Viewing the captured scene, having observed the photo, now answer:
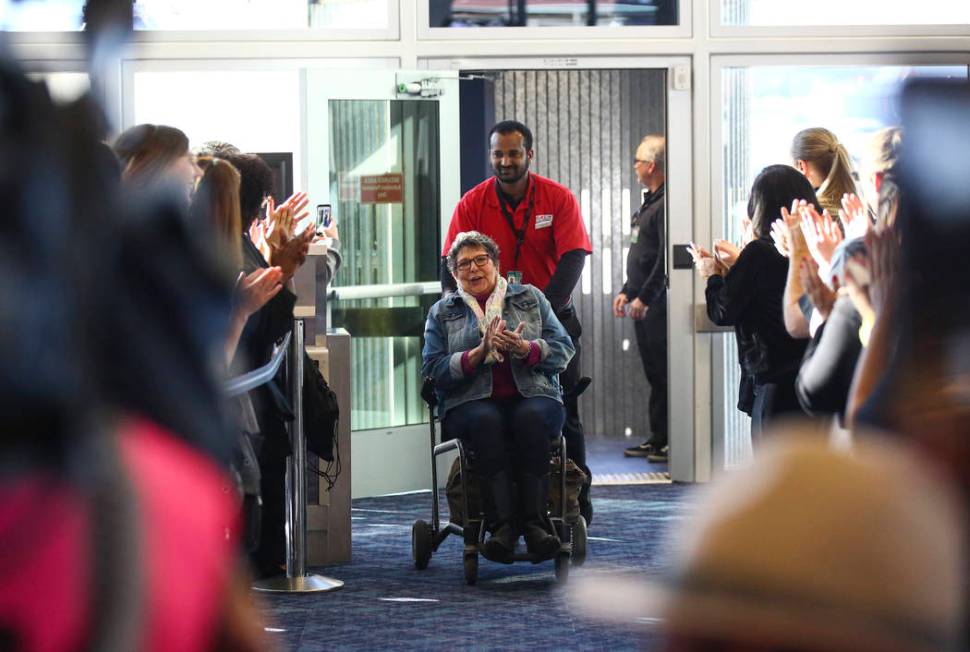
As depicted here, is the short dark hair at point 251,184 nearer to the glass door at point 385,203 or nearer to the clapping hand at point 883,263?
the glass door at point 385,203

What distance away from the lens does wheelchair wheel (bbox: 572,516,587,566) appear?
5.01 metres

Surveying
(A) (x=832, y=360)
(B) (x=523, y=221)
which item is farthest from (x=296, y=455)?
(A) (x=832, y=360)

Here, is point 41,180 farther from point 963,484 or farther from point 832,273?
point 832,273

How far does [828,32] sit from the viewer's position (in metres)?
7.19

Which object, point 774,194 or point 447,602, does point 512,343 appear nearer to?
point 447,602

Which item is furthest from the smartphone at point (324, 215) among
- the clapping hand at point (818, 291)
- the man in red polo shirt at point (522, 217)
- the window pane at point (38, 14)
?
the window pane at point (38, 14)

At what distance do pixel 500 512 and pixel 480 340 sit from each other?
639mm

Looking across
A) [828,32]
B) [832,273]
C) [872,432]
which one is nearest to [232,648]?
[872,432]

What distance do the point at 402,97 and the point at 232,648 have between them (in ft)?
21.5

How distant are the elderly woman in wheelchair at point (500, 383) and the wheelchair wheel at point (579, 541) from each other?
29 cm

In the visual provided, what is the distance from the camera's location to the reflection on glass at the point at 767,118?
7.16 m

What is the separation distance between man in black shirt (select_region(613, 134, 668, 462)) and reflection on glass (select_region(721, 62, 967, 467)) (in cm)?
42

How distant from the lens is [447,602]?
4488mm

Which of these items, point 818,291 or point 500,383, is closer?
point 818,291
